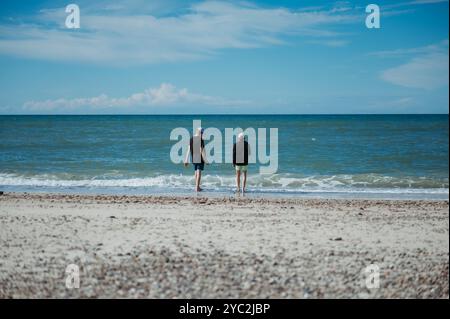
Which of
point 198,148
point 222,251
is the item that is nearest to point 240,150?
point 198,148

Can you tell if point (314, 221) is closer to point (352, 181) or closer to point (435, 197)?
point (435, 197)

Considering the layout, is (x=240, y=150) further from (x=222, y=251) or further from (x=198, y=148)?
(x=222, y=251)

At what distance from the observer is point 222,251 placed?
684 centimetres

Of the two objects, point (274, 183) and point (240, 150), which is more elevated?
point (240, 150)

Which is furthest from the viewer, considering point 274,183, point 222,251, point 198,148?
point 274,183

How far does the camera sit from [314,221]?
936 centimetres

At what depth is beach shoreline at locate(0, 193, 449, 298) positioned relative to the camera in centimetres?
546

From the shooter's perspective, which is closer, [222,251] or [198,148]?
[222,251]

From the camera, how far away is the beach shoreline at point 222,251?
17.9 feet

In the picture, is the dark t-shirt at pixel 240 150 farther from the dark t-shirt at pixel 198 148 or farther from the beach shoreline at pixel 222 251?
the beach shoreline at pixel 222 251

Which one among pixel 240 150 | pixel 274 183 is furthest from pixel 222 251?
pixel 274 183

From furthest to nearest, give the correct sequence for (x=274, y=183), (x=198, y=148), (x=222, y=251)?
(x=274, y=183) → (x=198, y=148) → (x=222, y=251)

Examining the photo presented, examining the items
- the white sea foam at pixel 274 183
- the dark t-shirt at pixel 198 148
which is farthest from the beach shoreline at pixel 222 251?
the white sea foam at pixel 274 183
